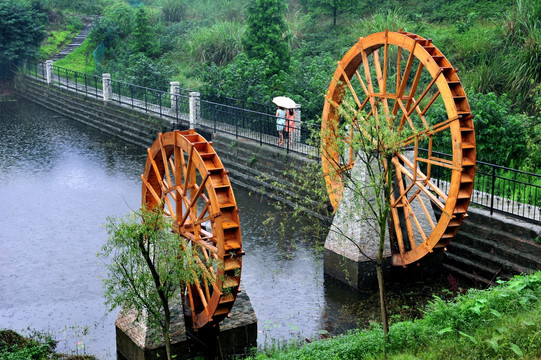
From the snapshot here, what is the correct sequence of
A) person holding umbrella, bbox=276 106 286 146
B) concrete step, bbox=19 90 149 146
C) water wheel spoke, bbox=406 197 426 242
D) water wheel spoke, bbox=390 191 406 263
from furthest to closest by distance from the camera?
concrete step, bbox=19 90 149 146 < person holding umbrella, bbox=276 106 286 146 < water wheel spoke, bbox=390 191 406 263 < water wheel spoke, bbox=406 197 426 242

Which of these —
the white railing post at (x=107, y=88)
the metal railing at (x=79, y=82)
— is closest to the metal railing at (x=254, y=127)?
the white railing post at (x=107, y=88)

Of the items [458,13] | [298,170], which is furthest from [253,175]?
[458,13]

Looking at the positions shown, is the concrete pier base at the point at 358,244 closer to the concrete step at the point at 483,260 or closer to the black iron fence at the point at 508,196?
the concrete step at the point at 483,260

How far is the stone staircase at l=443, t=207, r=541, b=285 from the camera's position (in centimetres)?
1123

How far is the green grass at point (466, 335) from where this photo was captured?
7.91 m

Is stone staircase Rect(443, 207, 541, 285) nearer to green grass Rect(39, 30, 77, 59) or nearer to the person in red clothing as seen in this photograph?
the person in red clothing

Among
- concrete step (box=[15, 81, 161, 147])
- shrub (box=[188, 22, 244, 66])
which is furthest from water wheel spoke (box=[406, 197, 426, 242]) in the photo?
shrub (box=[188, 22, 244, 66])

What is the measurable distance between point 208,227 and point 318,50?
59.9ft

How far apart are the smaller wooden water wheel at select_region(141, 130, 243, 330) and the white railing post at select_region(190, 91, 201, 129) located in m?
10.0

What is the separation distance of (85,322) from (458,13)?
19.3 metres

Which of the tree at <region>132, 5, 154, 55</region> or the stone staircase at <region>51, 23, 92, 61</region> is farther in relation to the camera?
the stone staircase at <region>51, 23, 92, 61</region>

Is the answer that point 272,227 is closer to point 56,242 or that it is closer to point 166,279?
point 56,242

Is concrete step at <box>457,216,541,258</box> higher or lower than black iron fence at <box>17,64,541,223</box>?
lower

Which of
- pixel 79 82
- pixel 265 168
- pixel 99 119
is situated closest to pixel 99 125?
pixel 99 119
